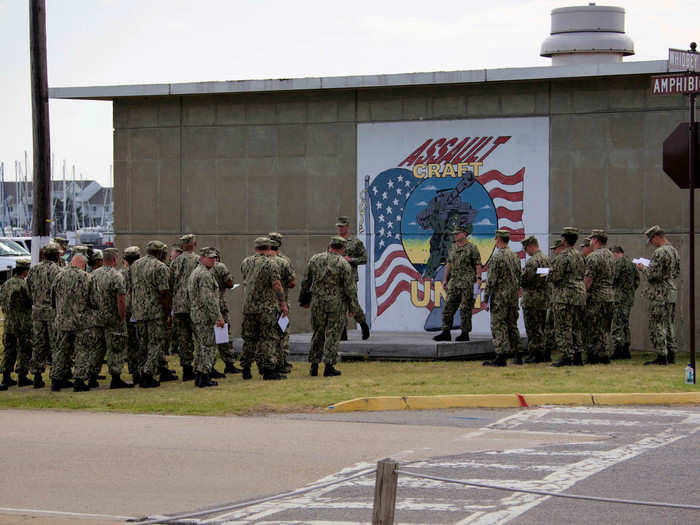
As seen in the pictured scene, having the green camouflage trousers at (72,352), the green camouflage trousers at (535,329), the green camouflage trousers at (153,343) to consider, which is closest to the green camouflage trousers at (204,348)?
the green camouflage trousers at (153,343)

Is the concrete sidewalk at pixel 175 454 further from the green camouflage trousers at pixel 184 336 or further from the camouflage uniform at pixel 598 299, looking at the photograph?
the camouflage uniform at pixel 598 299

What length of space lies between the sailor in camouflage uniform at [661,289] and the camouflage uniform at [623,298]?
1334mm

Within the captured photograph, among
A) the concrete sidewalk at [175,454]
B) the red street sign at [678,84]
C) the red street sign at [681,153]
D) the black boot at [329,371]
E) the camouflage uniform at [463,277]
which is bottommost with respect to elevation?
the concrete sidewalk at [175,454]

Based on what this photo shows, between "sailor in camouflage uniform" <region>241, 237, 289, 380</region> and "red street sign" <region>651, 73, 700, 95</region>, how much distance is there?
221 inches

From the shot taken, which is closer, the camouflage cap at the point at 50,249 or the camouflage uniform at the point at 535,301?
the camouflage cap at the point at 50,249

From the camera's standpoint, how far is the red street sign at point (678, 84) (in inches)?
577

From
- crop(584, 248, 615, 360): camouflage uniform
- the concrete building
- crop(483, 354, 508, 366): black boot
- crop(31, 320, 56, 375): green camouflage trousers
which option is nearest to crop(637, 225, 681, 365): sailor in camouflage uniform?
crop(584, 248, 615, 360): camouflage uniform

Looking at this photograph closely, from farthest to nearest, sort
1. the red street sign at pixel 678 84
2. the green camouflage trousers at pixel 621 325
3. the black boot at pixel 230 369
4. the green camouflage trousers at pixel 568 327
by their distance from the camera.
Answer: the green camouflage trousers at pixel 621 325
the black boot at pixel 230 369
the green camouflage trousers at pixel 568 327
the red street sign at pixel 678 84

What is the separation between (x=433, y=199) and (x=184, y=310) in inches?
254

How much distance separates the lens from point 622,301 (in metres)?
19.6

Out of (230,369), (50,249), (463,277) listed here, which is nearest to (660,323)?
(463,277)

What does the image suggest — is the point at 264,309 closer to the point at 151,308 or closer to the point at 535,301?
the point at 151,308

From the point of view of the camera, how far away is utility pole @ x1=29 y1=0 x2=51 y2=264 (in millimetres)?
22594

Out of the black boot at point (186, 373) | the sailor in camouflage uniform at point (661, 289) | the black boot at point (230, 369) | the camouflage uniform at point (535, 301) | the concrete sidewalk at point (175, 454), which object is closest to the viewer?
the concrete sidewalk at point (175, 454)
